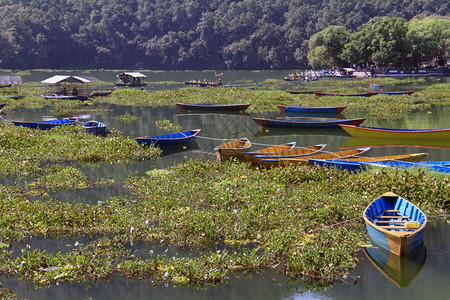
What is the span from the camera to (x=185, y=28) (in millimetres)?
169875

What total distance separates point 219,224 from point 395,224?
4870 millimetres

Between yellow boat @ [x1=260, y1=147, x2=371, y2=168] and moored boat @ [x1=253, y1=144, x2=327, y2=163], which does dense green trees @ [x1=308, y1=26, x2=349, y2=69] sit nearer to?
yellow boat @ [x1=260, y1=147, x2=371, y2=168]

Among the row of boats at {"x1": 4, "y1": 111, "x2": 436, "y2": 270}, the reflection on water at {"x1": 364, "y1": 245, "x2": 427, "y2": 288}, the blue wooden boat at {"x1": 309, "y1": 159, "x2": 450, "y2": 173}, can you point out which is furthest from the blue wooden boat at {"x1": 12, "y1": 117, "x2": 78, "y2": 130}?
the reflection on water at {"x1": 364, "y1": 245, "x2": 427, "y2": 288}

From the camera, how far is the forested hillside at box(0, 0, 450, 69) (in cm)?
15259

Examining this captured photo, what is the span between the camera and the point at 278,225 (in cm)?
1386

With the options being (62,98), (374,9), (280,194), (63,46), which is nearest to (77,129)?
(280,194)

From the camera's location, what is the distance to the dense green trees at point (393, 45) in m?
98.0

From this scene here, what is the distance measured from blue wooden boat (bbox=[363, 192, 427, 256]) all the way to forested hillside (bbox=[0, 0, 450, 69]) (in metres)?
138

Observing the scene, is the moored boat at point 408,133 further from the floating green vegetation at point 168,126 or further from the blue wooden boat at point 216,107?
the blue wooden boat at point 216,107

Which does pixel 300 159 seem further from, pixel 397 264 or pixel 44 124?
pixel 44 124

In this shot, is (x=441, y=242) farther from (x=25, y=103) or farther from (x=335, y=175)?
(x=25, y=103)

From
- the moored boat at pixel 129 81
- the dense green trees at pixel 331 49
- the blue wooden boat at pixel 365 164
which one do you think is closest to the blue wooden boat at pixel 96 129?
the blue wooden boat at pixel 365 164

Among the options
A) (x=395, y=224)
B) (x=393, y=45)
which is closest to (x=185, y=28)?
(x=393, y=45)

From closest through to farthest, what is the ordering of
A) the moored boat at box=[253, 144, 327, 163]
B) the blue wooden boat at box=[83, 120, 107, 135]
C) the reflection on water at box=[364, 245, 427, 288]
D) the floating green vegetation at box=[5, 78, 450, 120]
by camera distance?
1. the reflection on water at box=[364, 245, 427, 288]
2. the moored boat at box=[253, 144, 327, 163]
3. the blue wooden boat at box=[83, 120, 107, 135]
4. the floating green vegetation at box=[5, 78, 450, 120]
